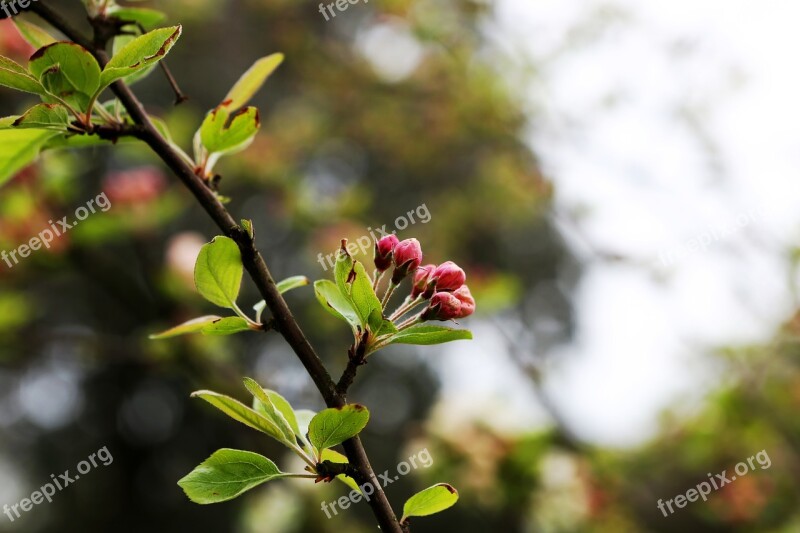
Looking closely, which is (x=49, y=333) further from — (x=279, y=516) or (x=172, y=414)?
(x=172, y=414)

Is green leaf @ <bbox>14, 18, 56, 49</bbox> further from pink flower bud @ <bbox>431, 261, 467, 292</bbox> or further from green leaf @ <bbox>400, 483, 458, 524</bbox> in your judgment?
green leaf @ <bbox>400, 483, 458, 524</bbox>

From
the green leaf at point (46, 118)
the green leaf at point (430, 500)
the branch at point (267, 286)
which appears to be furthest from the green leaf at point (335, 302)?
the green leaf at point (46, 118)

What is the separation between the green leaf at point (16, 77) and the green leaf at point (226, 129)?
0.15 m

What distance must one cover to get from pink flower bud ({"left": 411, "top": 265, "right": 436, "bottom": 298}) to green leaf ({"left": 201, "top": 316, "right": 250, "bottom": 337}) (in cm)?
16

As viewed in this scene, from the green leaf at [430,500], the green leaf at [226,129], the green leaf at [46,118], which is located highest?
the green leaf at [46,118]

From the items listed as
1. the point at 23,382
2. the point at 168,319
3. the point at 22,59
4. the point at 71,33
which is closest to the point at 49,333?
the point at 168,319

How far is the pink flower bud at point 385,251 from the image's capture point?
0.64m

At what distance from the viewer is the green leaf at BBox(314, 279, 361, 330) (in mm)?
583

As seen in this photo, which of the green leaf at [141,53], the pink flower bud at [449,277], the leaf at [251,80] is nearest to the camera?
the green leaf at [141,53]

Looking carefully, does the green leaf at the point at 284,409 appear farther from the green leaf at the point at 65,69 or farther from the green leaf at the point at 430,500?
the green leaf at the point at 65,69

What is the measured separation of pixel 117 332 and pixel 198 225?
1.11 m

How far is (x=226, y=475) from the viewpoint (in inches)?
21.9

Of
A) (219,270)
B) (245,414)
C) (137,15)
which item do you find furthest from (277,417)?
(137,15)

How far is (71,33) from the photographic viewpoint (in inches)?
24.1
